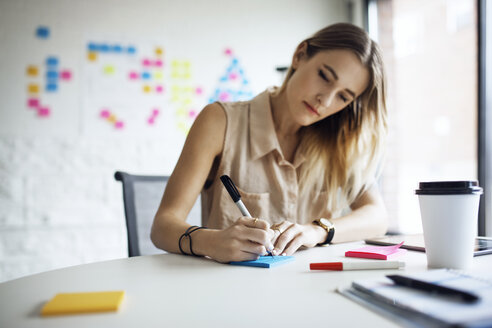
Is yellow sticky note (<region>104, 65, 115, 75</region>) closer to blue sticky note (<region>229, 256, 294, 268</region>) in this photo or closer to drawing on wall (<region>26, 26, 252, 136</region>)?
drawing on wall (<region>26, 26, 252, 136</region>)

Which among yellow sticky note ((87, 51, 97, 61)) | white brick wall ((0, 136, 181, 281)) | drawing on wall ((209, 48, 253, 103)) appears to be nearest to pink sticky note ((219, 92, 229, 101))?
drawing on wall ((209, 48, 253, 103))

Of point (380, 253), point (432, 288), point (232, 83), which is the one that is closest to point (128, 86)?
point (232, 83)

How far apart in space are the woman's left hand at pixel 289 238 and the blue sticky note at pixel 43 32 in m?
2.31

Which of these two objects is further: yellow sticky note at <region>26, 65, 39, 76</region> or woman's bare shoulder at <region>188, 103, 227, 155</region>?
yellow sticky note at <region>26, 65, 39, 76</region>

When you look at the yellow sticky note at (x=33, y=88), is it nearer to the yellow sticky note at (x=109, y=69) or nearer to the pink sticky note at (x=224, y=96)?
the yellow sticky note at (x=109, y=69)

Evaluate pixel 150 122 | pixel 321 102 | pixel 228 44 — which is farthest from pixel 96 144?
pixel 321 102

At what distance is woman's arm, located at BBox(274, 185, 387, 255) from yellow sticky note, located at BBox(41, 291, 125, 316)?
0.39m

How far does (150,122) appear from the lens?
8.67 feet

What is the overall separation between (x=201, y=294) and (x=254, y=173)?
0.73 meters

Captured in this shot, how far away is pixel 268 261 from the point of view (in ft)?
2.38

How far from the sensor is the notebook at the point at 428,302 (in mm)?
369

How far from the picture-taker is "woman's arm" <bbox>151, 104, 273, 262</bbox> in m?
0.74

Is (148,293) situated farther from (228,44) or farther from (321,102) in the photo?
(228,44)

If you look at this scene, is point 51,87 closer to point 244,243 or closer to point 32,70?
point 32,70
